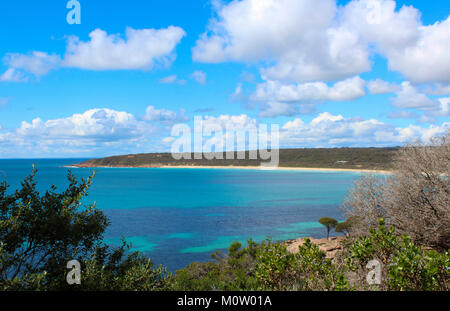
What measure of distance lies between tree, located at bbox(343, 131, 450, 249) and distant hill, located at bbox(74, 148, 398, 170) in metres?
94.8

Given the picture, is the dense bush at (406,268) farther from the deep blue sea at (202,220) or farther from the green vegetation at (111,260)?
the deep blue sea at (202,220)

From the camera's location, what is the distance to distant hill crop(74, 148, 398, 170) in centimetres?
12586

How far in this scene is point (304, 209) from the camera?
4866 centimetres

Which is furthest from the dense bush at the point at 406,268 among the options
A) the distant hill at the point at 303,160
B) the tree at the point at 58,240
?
the distant hill at the point at 303,160

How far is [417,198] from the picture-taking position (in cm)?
1420

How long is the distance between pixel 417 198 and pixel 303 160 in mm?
142112

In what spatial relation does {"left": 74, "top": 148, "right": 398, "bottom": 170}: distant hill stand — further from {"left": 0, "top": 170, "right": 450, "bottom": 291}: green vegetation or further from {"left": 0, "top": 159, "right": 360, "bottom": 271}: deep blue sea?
{"left": 0, "top": 170, "right": 450, "bottom": 291}: green vegetation

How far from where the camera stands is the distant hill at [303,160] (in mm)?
125856

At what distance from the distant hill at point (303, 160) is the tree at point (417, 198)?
94823 millimetres

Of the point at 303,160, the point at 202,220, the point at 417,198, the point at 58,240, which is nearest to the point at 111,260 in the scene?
the point at 58,240

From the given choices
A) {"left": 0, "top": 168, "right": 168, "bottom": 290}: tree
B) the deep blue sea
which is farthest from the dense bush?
the deep blue sea

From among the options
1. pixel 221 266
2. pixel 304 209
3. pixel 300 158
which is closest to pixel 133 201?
pixel 304 209
